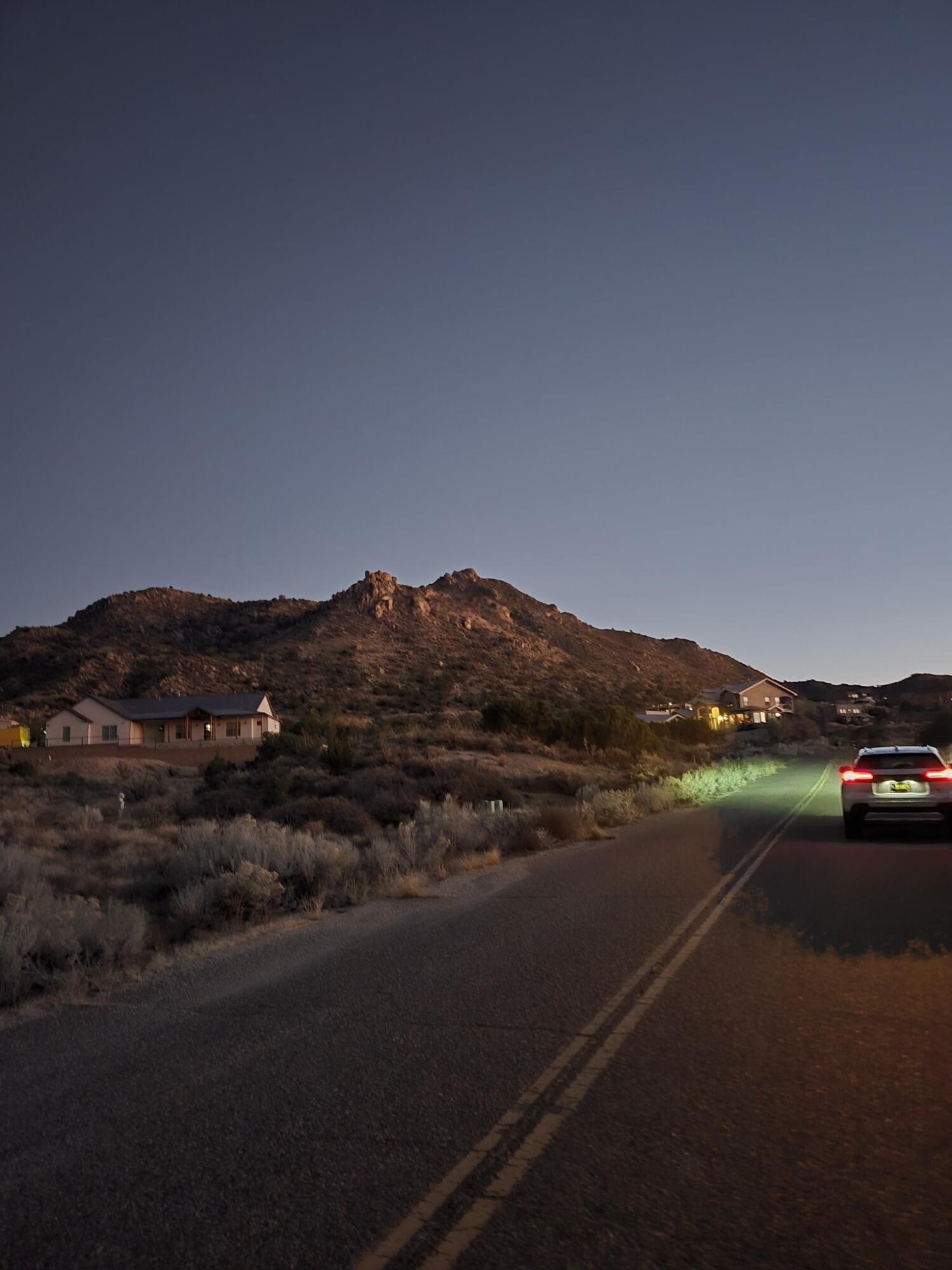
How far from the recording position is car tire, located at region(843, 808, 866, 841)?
61.7ft

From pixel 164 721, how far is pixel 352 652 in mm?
37555

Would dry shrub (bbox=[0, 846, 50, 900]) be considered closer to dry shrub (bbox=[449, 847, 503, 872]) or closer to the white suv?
dry shrub (bbox=[449, 847, 503, 872])

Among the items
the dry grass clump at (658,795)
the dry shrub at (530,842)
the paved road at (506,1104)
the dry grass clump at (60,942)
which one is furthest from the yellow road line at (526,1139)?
the dry grass clump at (658,795)

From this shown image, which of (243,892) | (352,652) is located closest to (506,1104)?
(243,892)

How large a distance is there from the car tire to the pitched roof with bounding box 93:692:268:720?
5672cm

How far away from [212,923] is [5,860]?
17.3ft

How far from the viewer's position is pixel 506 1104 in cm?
552

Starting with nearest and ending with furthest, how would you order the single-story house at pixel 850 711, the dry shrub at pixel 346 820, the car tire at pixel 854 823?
1. the car tire at pixel 854 823
2. the dry shrub at pixel 346 820
3. the single-story house at pixel 850 711

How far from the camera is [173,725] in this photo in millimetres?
73938

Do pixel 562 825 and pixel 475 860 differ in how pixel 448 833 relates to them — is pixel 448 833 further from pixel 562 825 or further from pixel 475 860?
pixel 562 825

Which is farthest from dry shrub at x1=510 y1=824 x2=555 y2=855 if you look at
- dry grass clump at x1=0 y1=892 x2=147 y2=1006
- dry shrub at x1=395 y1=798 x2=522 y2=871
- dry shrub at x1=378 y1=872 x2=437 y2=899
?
dry grass clump at x1=0 y1=892 x2=147 y2=1006

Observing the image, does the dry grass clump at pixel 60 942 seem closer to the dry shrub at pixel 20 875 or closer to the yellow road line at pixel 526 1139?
the dry shrub at pixel 20 875

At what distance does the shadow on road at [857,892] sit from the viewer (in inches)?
388

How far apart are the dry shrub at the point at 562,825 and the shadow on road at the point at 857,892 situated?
306 cm
